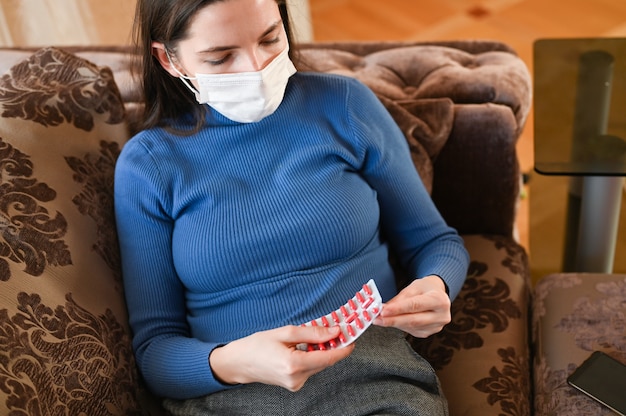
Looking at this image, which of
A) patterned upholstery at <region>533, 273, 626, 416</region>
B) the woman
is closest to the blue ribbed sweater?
the woman

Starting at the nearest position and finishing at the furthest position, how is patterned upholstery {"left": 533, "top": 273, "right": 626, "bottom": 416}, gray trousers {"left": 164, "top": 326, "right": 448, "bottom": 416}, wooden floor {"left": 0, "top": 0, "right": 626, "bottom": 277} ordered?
gray trousers {"left": 164, "top": 326, "right": 448, "bottom": 416} → patterned upholstery {"left": 533, "top": 273, "right": 626, "bottom": 416} → wooden floor {"left": 0, "top": 0, "right": 626, "bottom": 277}

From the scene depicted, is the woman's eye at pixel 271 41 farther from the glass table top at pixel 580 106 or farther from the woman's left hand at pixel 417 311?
the glass table top at pixel 580 106

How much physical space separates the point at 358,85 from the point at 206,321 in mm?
485

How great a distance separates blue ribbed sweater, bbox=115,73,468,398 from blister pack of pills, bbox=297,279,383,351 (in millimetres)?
127

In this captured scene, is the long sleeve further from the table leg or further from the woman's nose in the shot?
the table leg

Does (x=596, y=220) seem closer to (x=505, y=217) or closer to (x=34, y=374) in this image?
(x=505, y=217)

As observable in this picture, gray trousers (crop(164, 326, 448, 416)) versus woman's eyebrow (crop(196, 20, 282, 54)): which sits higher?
woman's eyebrow (crop(196, 20, 282, 54))

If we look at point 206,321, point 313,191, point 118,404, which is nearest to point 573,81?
point 313,191

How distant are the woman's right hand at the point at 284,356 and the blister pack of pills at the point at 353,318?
12mm

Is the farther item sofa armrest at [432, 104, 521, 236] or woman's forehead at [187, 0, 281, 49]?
sofa armrest at [432, 104, 521, 236]

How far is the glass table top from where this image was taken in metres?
1.41

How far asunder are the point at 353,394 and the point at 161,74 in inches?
24.4

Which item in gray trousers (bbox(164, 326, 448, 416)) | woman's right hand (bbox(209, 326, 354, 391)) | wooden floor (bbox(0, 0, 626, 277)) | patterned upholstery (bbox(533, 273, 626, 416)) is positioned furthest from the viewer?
wooden floor (bbox(0, 0, 626, 277))

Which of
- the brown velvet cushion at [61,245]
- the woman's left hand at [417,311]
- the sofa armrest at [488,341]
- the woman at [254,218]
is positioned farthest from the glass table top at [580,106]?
the brown velvet cushion at [61,245]
